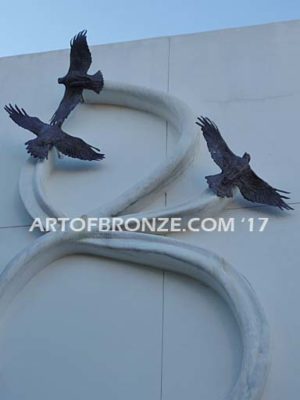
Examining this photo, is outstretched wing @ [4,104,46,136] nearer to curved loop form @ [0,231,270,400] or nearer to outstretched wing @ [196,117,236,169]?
curved loop form @ [0,231,270,400]

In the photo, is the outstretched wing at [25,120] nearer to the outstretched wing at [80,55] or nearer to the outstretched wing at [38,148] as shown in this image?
the outstretched wing at [38,148]

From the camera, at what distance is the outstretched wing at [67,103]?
4.52 metres

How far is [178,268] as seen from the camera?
12.5 ft

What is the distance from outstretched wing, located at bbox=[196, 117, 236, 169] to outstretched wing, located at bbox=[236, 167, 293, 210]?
101mm

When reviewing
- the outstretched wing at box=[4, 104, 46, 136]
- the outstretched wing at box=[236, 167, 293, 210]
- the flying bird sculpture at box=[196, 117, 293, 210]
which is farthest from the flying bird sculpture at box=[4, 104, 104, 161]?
the outstretched wing at box=[236, 167, 293, 210]

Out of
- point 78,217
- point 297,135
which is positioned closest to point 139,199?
point 78,217

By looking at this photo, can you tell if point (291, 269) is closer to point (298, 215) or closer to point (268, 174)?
point (298, 215)

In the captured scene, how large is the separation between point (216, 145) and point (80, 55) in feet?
3.21

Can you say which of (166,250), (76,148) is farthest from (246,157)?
(76,148)

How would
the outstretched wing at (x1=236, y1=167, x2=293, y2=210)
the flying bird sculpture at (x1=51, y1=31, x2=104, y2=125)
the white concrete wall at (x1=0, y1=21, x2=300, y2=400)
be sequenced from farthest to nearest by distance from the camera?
the flying bird sculpture at (x1=51, y1=31, x2=104, y2=125) < the outstretched wing at (x1=236, y1=167, x2=293, y2=210) < the white concrete wall at (x1=0, y1=21, x2=300, y2=400)

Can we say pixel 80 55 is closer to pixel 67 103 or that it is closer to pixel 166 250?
pixel 67 103

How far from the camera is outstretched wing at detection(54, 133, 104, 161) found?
4309mm

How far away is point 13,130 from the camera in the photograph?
465 cm

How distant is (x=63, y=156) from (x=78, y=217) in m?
0.49
